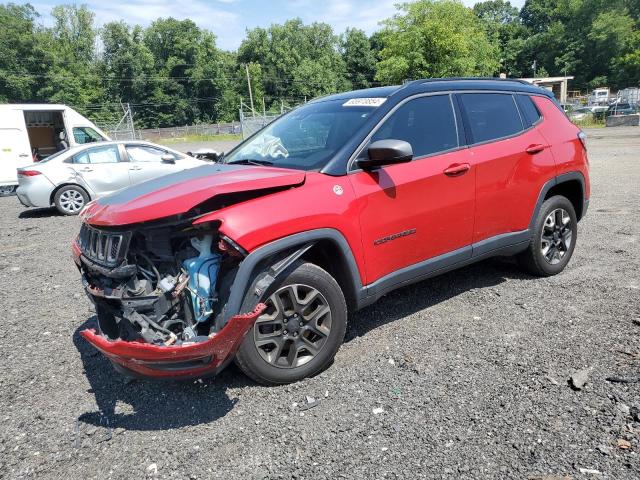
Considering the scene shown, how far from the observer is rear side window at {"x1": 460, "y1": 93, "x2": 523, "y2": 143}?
4137mm

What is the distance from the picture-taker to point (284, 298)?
10.0 ft

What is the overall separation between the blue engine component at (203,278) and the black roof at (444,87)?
1.91 m

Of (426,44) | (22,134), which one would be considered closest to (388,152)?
(22,134)

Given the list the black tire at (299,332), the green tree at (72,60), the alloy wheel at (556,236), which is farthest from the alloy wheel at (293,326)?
the green tree at (72,60)

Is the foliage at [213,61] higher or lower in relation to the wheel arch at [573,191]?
higher

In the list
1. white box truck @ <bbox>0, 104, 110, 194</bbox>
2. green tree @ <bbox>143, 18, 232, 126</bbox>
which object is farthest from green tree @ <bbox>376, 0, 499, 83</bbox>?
green tree @ <bbox>143, 18, 232, 126</bbox>

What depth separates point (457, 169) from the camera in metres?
3.84

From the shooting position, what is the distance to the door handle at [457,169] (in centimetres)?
380

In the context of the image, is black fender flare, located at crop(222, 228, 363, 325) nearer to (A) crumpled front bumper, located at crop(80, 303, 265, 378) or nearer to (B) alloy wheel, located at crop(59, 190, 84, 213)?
(A) crumpled front bumper, located at crop(80, 303, 265, 378)

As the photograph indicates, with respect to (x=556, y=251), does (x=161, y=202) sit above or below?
above

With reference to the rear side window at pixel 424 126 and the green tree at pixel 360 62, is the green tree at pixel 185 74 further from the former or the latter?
the rear side window at pixel 424 126

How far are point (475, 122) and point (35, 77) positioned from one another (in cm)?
7453

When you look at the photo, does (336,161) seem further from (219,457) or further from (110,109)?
(110,109)

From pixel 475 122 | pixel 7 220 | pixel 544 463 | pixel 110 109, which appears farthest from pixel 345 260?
pixel 110 109
